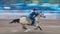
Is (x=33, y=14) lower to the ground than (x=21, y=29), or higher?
higher

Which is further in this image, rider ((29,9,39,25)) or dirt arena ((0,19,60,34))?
dirt arena ((0,19,60,34))

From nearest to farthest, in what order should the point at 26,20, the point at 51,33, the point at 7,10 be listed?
the point at 26,20 → the point at 51,33 → the point at 7,10

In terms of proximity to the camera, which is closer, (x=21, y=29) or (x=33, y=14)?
(x=33, y=14)

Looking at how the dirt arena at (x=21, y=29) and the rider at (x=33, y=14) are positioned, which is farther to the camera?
the dirt arena at (x=21, y=29)

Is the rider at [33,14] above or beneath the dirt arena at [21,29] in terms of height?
above

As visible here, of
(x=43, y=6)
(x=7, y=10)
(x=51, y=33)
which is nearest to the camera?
(x=51, y=33)

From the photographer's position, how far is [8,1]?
25516 mm

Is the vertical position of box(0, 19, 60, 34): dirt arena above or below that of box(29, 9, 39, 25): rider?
below

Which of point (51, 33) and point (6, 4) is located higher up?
point (6, 4)

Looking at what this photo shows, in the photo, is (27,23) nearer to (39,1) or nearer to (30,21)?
(30,21)

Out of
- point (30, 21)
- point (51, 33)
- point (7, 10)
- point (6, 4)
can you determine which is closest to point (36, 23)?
point (30, 21)

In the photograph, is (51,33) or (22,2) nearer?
(51,33)

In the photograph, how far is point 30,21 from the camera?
9.02m

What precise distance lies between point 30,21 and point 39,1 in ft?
57.0
